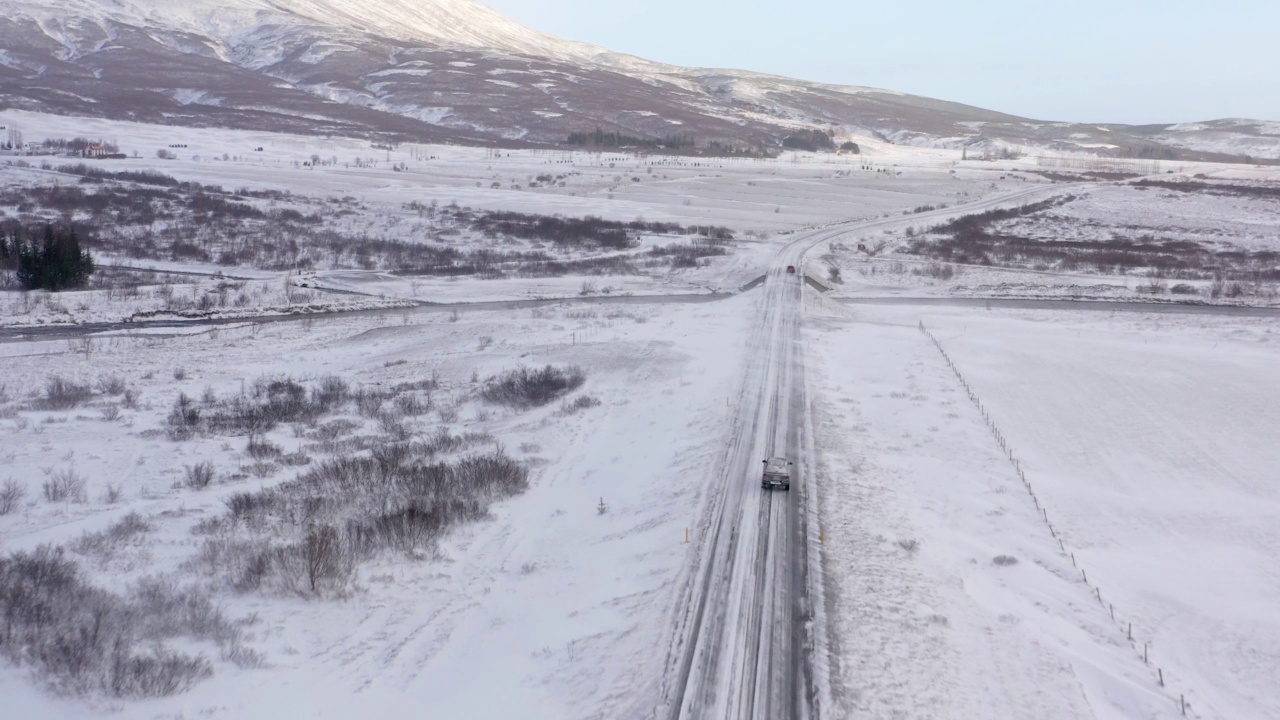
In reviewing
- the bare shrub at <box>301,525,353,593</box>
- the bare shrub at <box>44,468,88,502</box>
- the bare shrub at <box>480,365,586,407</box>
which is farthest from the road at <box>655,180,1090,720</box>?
the bare shrub at <box>44,468,88,502</box>

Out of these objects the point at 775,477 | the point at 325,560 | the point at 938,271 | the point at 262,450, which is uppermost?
the point at 938,271

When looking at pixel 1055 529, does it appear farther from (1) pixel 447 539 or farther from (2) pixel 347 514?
(2) pixel 347 514

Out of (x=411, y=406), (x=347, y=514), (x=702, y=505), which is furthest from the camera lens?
(x=411, y=406)

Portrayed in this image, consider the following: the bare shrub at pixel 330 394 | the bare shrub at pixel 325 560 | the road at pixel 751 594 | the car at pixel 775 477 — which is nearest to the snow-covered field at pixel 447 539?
the bare shrub at pixel 325 560

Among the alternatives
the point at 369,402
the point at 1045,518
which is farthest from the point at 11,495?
the point at 1045,518

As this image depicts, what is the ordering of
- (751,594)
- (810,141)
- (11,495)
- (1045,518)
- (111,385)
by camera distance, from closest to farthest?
(751,594) < (11,495) < (1045,518) < (111,385) < (810,141)

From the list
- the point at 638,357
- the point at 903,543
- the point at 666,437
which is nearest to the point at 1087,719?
the point at 903,543

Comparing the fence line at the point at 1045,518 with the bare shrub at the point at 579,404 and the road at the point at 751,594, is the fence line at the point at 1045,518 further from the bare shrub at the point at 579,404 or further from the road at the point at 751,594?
the bare shrub at the point at 579,404

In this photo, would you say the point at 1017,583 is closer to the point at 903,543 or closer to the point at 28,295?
the point at 903,543
